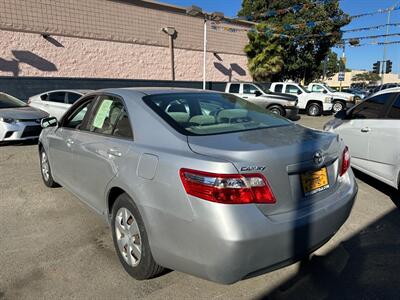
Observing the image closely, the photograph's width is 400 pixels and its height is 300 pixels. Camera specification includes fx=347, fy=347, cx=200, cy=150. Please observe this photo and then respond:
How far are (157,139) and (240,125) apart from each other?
78 centimetres

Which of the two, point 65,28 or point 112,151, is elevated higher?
point 65,28

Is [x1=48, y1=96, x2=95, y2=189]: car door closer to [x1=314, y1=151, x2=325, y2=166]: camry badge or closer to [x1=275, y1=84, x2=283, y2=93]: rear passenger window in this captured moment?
[x1=314, y1=151, x2=325, y2=166]: camry badge

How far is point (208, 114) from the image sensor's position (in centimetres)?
325

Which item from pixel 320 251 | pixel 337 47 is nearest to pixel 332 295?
pixel 320 251

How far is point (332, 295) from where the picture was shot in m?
2.62

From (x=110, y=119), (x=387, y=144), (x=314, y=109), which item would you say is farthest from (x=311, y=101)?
(x=110, y=119)

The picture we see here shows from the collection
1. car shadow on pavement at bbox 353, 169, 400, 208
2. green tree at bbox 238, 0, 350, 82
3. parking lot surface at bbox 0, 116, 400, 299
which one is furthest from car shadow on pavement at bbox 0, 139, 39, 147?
green tree at bbox 238, 0, 350, 82

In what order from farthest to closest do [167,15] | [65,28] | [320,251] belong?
[167,15]
[65,28]
[320,251]

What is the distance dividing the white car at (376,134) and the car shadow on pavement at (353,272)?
1.24m

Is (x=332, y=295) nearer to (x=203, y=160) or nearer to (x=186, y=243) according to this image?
(x=186, y=243)

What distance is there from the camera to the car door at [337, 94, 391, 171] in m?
5.09

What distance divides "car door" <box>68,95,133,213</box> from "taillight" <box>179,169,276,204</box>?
0.83 metres

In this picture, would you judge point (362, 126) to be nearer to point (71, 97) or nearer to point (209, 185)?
point (209, 185)

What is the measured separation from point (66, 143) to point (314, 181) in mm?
2733
